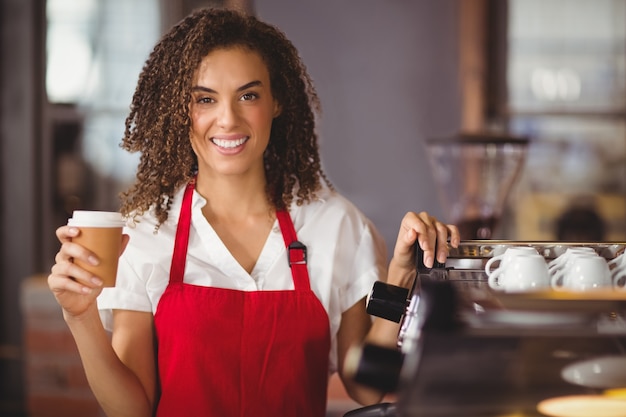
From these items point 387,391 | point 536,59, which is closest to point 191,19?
point 387,391

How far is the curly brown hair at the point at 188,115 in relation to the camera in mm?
1679

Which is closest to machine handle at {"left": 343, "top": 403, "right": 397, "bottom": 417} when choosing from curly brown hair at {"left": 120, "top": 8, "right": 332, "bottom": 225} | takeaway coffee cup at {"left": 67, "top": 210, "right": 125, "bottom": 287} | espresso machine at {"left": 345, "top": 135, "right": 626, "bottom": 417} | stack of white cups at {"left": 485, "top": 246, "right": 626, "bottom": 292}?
espresso machine at {"left": 345, "top": 135, "right": 626, "bottom": 417}

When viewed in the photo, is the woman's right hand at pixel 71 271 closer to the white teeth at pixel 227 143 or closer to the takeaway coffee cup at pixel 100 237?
the takeaway coffee cup at pixel 100 237

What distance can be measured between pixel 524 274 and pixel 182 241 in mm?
836

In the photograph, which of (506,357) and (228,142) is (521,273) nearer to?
(506,357)

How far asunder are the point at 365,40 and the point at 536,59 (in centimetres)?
100

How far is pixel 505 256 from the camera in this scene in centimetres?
109

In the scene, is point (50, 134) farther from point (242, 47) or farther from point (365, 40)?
point (242, 47)

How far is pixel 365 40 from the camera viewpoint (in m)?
3.79

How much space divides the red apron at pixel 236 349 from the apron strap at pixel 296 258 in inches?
0.8

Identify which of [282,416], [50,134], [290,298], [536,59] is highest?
[536,59]

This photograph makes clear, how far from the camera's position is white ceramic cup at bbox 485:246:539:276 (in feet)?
3.54

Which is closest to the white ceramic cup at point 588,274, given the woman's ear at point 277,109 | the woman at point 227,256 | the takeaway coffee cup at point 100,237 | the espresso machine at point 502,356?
the espresso machine at point 502,356

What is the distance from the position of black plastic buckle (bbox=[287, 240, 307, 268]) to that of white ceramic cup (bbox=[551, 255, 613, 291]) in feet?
2.40
